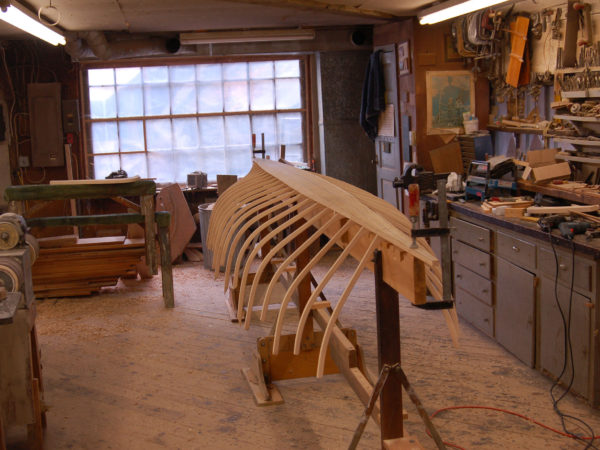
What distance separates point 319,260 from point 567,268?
1.58 meters

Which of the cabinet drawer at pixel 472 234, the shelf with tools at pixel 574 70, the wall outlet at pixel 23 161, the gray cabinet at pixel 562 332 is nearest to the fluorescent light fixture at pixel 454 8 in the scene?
the shelf with tools at pixel 574 70

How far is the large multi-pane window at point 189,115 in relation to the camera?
859 centimetres

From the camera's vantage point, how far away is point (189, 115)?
8680 millimetres

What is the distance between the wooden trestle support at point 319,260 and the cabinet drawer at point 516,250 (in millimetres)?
996

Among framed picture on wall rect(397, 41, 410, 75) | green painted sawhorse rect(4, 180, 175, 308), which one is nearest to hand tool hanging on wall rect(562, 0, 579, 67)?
framed picture on wall rect(397, 41, 410, 75)

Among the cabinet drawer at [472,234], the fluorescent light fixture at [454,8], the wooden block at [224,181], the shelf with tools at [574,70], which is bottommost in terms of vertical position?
the cabinet drawer at [472,234]

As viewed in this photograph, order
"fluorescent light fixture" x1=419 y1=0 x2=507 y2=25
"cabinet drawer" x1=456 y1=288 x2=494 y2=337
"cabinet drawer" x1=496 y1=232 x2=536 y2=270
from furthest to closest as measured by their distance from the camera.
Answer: "cabinet drawer" x1=456 y1=288 x2=494 y2=337 < "fluorescent light fixture" x1=419 y1=0 x2=507 y2=25 < "cabinet drawer" x1=496 y1=232 x2=536 y2=270

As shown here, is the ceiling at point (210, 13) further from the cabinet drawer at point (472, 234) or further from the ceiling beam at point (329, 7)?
the cabinet drawer at point (472, 234)

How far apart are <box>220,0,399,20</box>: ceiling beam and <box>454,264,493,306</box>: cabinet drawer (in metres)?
2.82

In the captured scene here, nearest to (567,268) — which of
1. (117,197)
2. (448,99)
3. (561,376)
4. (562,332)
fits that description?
(562,332)

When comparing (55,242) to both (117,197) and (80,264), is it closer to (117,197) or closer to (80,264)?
(80,264)

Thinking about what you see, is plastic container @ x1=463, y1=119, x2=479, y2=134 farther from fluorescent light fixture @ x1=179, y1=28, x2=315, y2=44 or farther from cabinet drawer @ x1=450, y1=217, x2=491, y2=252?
fluorescent light fixture @ x1=179, y1=28, x2=315, y2=44

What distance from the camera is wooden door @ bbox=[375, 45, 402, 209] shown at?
24.3 ft

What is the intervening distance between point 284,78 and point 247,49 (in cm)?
73
